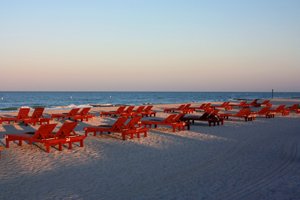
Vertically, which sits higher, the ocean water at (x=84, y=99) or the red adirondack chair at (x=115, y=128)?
the red adirondack chair at (x=115, y=128)

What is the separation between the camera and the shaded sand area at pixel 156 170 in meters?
5.80

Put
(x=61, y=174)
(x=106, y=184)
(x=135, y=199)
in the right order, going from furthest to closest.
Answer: (x=61, y=174) → (x=106, y=184) → (x=135, y=199)

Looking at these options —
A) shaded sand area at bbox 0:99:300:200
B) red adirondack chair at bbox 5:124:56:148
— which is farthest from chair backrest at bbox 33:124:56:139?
shaded sand area at bbox 0:99:300:200

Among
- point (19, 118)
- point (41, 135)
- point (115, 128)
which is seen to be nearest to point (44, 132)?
point (41, 135)

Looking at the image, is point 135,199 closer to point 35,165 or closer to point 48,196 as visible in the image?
point 48,196

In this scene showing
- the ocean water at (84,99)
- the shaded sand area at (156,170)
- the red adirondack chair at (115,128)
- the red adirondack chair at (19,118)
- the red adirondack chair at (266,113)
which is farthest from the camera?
the ocean water at (84,99)

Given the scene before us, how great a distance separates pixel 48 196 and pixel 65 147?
15.0ft

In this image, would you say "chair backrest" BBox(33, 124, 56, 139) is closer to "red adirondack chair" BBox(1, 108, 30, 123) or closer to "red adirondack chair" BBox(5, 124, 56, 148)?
"red adirondack chair" BBox(5, 124, 56, 148)

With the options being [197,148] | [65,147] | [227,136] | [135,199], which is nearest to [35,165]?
[65,147]

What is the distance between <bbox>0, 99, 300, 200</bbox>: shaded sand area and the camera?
5801 millimetres

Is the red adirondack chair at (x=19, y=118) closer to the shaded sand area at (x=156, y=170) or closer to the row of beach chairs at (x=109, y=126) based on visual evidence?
the row of beach chairs at (x=109, y=126)

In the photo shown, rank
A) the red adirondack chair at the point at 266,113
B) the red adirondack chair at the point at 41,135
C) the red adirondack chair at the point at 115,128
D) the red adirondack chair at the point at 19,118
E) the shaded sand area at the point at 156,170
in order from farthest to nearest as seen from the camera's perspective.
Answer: the red adirondack chair at the point at 266,113 < the red adirondack chair at the point at 19,118 < the red adirondack chair at the point at 115,128 < the red adirondack chair at the point at 41,135 < the shaded sand area at the point at 156,170

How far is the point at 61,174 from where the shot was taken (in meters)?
7.06

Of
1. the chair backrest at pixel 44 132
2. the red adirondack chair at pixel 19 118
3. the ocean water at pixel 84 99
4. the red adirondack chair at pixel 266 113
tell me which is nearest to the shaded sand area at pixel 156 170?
the chair backrest at pixel 44 132
